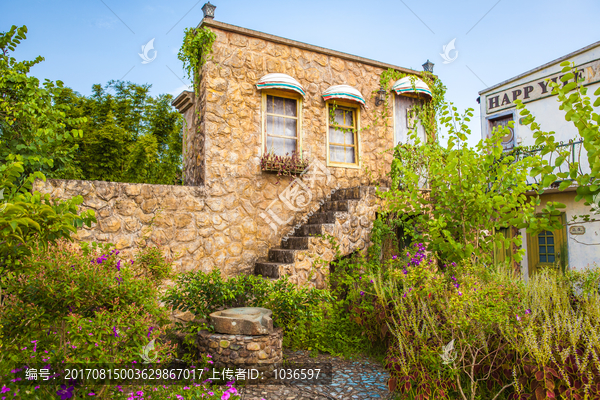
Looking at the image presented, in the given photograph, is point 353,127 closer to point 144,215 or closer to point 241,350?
point 144,215

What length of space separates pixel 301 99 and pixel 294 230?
244 centimetres

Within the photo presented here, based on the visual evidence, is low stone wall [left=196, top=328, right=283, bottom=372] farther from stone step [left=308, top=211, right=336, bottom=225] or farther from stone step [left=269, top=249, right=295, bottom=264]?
stone step [left=308, top=211, right=336, bottom=225]

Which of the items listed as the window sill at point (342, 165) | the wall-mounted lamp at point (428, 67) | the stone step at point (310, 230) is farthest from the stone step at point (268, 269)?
the wall-mounted lamp at point (428, 67)

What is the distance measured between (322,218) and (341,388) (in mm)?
3095

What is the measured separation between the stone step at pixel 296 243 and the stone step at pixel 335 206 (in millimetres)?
944

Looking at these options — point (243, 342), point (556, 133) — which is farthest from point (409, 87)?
point (243, 342)

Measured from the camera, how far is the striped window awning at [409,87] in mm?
7555

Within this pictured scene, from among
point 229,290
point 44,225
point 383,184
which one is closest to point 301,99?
point 383,184

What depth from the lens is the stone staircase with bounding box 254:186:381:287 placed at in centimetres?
551

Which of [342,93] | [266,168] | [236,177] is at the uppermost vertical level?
[342,93]

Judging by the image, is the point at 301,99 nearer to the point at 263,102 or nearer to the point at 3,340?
the point at 263,102

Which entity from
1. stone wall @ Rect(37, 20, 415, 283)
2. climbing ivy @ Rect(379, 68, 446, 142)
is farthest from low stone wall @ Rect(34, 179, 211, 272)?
climbing ivy @ Rect(379, 68, 446, 142)

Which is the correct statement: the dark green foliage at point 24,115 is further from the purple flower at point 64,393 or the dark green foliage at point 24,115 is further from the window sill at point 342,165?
the window sill at point 342,165

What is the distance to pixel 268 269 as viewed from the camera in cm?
563
